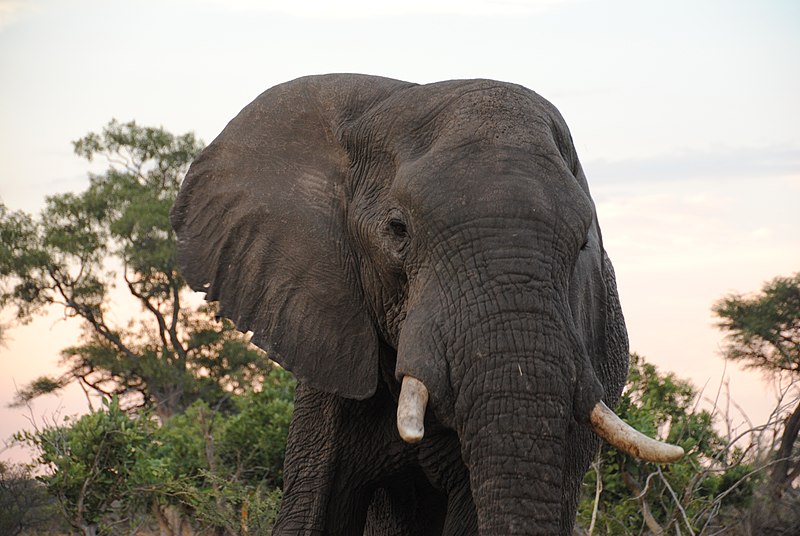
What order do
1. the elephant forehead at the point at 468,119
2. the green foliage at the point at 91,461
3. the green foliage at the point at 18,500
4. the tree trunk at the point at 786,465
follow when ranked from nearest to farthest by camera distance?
1. the elephant forehead at the point at 468,119
2. the green foliage at the point at 91,461
3. the green foliage at the point at 18,500
4. the tree trunk at the point at 786,465

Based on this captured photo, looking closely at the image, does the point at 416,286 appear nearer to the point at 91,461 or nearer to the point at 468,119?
the point at 468,119

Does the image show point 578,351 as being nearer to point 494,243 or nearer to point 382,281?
point 494,243

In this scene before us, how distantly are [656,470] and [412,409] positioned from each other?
15.6ft

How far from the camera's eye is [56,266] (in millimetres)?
21688

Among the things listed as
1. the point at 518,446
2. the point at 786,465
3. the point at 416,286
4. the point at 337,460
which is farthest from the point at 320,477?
the point at 786,465

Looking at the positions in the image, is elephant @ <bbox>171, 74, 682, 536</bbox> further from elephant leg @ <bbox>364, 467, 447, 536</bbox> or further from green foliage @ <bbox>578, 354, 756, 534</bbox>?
green foliage @ <bbox>578, 354, 756, 534</bbox>

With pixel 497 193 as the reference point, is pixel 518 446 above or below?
below

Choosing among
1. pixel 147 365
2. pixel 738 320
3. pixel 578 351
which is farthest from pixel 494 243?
pixel 147 365

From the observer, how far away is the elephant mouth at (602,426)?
12.5 feet

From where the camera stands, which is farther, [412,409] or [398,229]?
[398,229]

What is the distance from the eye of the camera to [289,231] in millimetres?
4648

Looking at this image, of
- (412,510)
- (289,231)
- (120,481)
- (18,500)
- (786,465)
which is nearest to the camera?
(289,231)

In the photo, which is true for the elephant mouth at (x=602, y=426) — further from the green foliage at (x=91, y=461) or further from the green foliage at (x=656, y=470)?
the green foliage at (x=91, y=461)

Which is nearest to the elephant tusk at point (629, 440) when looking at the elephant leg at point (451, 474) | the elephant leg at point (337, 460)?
the elephant leg at point (451, 474)
